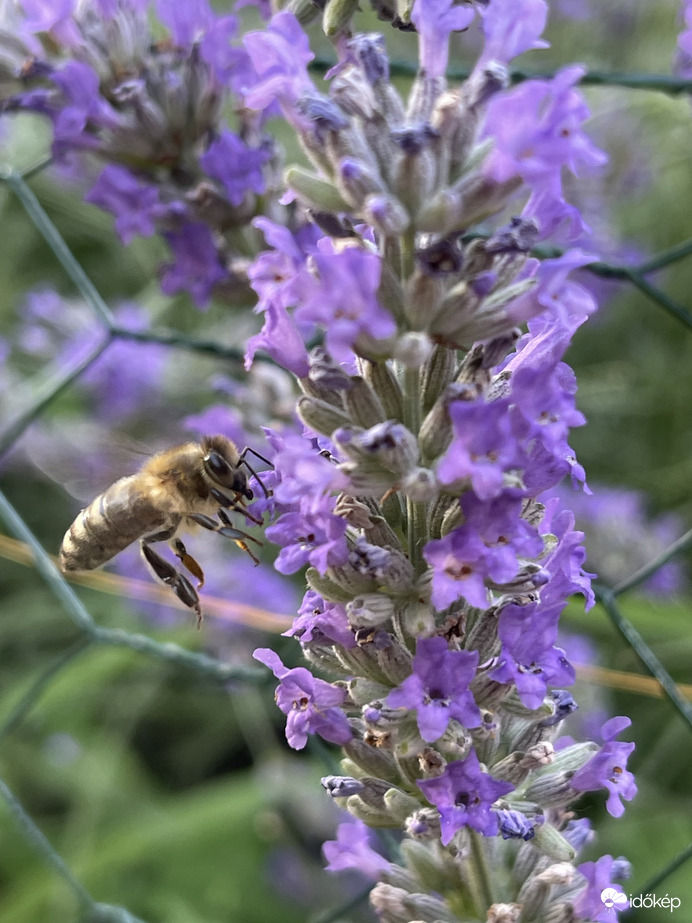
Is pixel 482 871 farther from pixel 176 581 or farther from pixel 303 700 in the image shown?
pixel 176 581

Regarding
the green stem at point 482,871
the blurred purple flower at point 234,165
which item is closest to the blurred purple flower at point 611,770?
the green stem at point 482,871

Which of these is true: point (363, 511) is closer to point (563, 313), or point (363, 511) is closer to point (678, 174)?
point (563, 313)

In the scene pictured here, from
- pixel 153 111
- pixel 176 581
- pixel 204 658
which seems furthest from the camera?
pixel 204 658

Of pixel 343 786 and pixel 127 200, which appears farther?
pixel 127 200

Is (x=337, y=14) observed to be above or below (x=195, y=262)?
above

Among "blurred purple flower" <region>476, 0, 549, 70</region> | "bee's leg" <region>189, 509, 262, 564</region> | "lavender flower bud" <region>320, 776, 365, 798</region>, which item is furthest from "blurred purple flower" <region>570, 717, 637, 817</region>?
"blurred purple flower" <region>476, 0, 549, 70</region>

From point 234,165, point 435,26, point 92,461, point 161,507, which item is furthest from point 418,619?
point 234,165

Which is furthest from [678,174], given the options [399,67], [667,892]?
[667,892]
